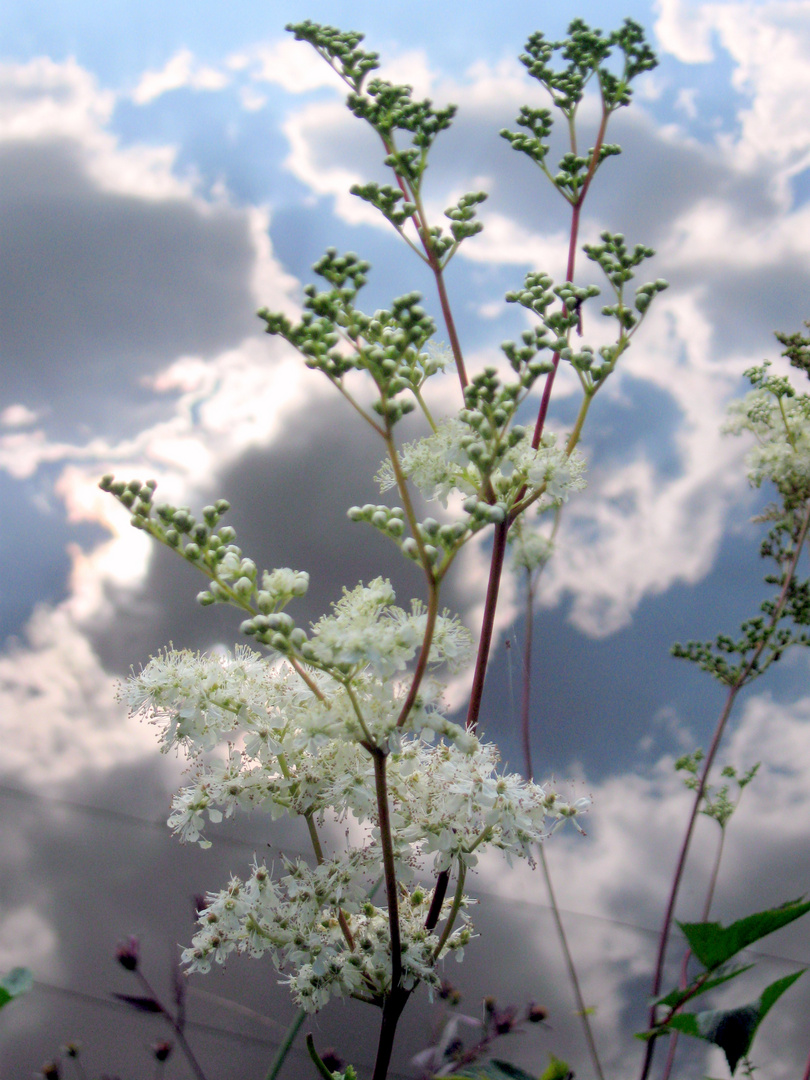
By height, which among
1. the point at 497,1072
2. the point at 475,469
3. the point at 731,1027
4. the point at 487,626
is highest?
the point at 475,469

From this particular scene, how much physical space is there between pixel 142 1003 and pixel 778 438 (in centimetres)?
194

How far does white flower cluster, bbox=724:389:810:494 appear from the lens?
1.99 meters

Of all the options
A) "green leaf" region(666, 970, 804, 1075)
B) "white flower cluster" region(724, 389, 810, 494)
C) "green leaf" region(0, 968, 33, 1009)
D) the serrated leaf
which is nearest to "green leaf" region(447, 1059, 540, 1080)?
"green leaf" region(666, 970, 804, 1075)

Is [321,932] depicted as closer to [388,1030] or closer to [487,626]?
[388,1030]

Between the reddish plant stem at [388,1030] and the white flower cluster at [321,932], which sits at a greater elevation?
the white flower cluster at [321,932]

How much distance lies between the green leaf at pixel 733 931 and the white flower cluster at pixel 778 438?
1.36 metres

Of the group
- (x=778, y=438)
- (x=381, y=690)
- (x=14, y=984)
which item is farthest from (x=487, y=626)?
(x=778, y=438)

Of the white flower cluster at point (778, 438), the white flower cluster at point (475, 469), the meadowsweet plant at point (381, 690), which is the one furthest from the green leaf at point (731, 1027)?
the white flower cluster at point (778, 438)

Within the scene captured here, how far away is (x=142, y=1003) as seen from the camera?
886 millimetres

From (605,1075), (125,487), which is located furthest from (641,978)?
(125,487)

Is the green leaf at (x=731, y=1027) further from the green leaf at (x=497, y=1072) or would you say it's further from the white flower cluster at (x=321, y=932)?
the white flower cluster at (x=321, y=932)

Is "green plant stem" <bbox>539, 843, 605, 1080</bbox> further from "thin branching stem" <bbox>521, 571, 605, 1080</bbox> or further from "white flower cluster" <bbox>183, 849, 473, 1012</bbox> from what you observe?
"white flower cluster" <bbox>183, 849, 473, 1012</bbox>

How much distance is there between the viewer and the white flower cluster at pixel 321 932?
1.03 m

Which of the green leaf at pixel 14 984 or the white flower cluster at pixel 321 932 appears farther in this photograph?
the white flower cluster at pixel 321 932
